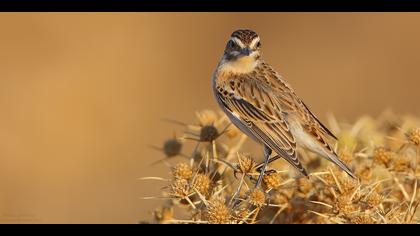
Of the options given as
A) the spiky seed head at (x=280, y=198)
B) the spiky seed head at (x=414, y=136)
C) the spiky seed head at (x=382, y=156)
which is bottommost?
the spiky seed head at (x=280, y=198)

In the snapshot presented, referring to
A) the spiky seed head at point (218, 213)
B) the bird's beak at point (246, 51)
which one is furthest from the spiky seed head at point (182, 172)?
the bird's beak at point (246, 51)

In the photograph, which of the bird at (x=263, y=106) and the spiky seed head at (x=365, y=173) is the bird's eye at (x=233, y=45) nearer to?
the bird at (x=263, y=106)

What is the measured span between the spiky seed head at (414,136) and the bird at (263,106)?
690 mm

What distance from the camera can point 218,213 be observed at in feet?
16.8

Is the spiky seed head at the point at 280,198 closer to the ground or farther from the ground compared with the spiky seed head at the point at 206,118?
closer to the ground

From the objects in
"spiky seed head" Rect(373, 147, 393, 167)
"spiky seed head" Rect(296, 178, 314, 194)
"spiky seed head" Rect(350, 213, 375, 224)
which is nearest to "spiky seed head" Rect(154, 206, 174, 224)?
"spiky seed head" Rect(296, 178, 314, 194)

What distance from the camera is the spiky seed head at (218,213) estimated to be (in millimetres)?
5125

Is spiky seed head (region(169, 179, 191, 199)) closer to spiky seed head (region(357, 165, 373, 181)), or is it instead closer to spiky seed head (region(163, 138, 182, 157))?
spiky seed head (region(163, 138, 182, 157))

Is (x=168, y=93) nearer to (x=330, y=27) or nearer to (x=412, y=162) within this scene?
(x=330, y=27)

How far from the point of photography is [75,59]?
53.6 feet

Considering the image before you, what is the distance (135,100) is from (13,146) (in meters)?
3.17

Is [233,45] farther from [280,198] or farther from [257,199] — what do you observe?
[257,199]

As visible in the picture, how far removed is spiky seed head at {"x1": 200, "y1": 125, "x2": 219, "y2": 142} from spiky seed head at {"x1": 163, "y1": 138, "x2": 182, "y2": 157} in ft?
0.89

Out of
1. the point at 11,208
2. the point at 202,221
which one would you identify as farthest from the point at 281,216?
the point at 11,208
